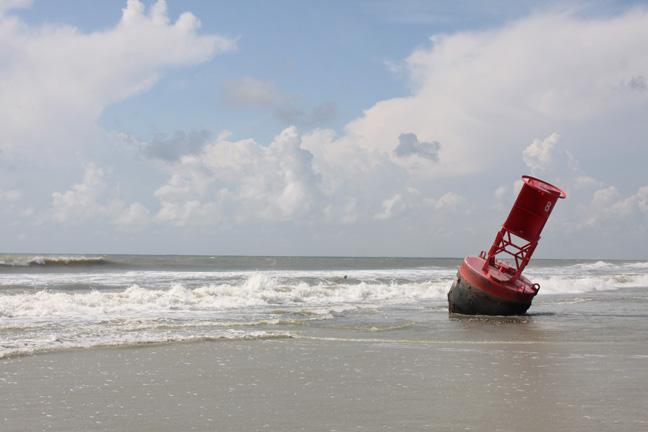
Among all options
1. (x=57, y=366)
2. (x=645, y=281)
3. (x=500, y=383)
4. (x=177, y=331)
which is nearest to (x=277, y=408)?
(x=500, y=383)

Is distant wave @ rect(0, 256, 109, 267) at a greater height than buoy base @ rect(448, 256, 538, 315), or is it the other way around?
buoy base @ rect(448, 256, 538, 315)

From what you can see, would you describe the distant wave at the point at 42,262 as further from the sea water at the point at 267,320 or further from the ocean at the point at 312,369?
the ocean at the point at 312,369

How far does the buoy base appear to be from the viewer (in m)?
16.5

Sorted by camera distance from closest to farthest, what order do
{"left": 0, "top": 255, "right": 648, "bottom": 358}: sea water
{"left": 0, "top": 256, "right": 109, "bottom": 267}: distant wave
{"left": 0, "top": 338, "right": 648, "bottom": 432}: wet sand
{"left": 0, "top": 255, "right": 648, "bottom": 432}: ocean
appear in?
{"left": 0, "top": 338, "right": 648, "bottom": 432}: wet sand < {"left": 0, "top": 255, "right": 648, "bottom": 432}: ocean < {"left": 0, "top": 255, "right": 648, "bottom": 358}: sea water < {"left": 0, "top": 256, "right": 109, "bottom": 267}: distant wave

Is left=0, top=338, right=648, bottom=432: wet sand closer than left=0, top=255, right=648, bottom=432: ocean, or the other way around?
left=0, top=338, right=648, bottom=432: wet sand

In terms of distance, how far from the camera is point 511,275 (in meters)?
17.7

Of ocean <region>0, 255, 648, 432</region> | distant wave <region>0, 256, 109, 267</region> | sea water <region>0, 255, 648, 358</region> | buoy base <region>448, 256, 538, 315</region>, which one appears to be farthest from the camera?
distant wave <region>0, 256, 109, 267</region>

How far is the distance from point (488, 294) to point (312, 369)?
944 cm

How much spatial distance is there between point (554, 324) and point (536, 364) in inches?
258

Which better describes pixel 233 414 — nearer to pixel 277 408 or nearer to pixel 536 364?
pixel 277 408

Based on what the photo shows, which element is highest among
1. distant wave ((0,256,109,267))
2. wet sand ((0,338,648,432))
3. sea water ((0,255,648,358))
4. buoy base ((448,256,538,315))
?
buoy base ((448,256,538,315))

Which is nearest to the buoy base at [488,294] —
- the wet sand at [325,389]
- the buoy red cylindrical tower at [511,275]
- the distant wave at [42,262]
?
the buoy red cylindrical tower at [511,275]

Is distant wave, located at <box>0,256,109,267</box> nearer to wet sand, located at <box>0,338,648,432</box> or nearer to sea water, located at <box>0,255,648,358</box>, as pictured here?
sea water, located at <box>0,255,648,358</box>

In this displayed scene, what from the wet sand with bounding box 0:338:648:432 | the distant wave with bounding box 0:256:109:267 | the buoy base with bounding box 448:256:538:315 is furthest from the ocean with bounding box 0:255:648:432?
the distant wave with bounding box 0:256:109:267
